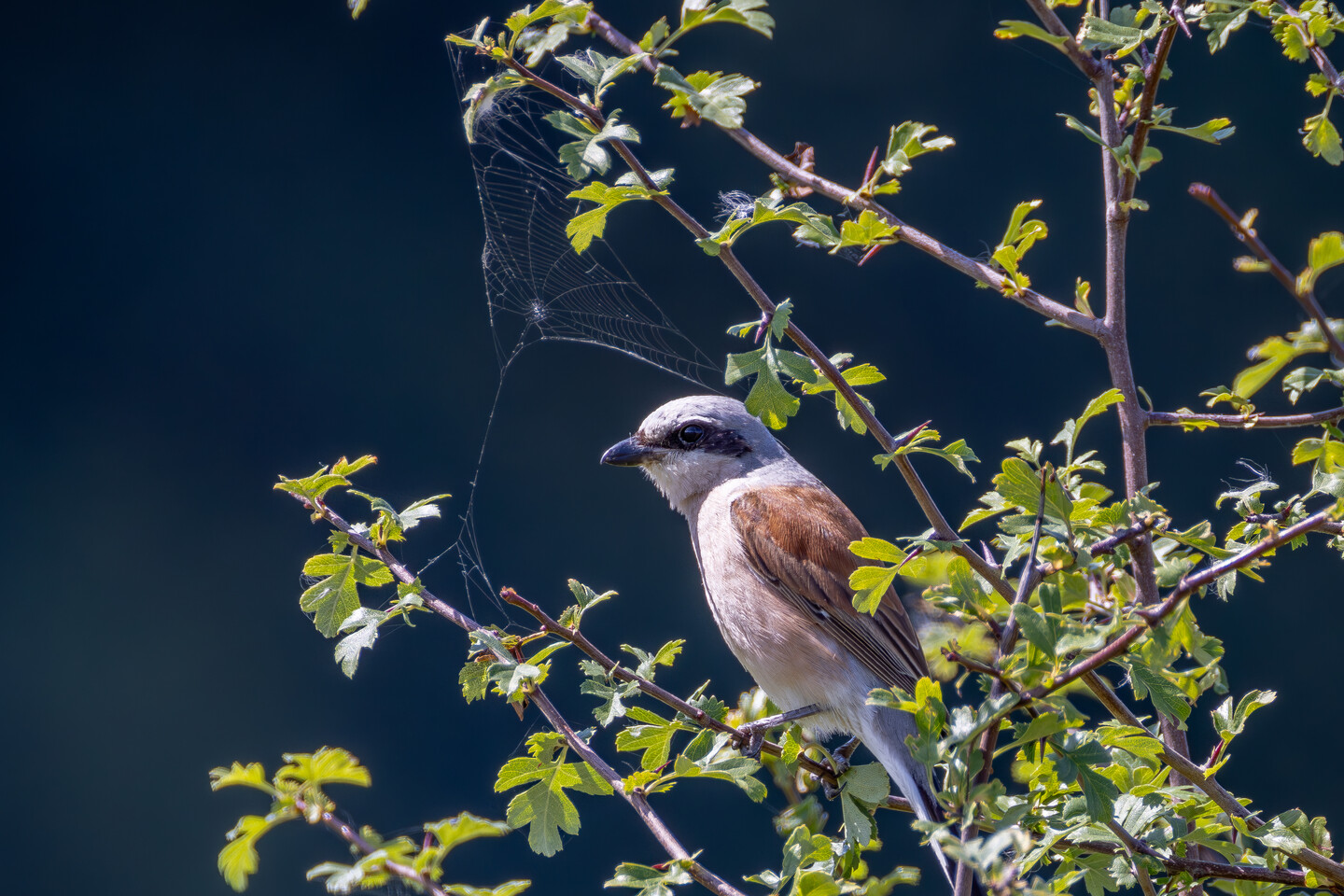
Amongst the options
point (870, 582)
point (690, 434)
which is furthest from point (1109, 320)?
point (690, 434)

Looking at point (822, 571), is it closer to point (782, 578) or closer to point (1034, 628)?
point (782, 578)

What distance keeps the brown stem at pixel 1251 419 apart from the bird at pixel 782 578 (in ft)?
2.81

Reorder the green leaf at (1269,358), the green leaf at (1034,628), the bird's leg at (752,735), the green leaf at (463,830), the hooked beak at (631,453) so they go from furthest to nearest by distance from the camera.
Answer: the hooked beak at (631,453)
the bird's leg at (752,735)
the green leaf at (1269,358)
the green leaf at (1034,628)
the green leaf at (463,830)

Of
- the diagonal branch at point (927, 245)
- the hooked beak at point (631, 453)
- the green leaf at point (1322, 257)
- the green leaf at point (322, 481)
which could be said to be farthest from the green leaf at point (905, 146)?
the hooked beak at point (631, 453)

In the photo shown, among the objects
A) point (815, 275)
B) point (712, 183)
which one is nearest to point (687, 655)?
point (815, 275)

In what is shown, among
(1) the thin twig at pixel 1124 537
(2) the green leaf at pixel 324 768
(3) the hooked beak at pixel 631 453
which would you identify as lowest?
(1) the thin twig at pixel 1124 537

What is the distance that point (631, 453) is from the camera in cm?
257

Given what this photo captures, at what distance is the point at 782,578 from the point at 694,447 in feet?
1.40

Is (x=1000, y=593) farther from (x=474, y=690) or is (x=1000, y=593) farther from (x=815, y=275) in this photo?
(x=815, y=275)

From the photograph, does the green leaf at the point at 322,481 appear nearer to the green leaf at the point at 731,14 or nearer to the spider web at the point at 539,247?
the green leaf at the point at 731,14

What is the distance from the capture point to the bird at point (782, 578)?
229 cm

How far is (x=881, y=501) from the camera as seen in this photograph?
4480 mm

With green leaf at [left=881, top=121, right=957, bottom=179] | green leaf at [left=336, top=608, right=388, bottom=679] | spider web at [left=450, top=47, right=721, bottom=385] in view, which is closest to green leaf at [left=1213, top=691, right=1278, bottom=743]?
green leaf at [left=881, top=121, right=957, bottom=179]

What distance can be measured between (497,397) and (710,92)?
127 inches
